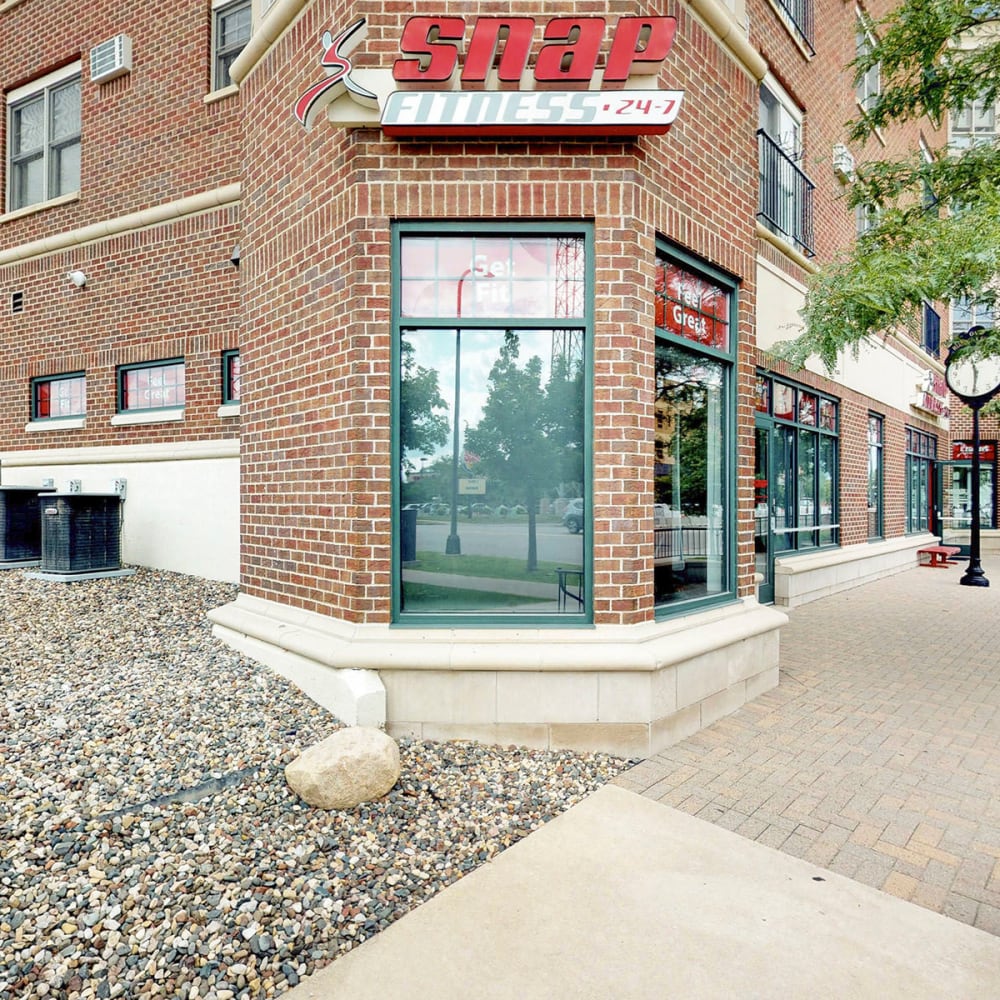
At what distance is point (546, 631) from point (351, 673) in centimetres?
129

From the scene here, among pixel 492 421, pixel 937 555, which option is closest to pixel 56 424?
pixel 492 421

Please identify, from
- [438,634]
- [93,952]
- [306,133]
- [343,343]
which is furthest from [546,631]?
[306,133]

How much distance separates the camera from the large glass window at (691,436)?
16.7 feet

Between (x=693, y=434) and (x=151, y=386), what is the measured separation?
7.91 meters

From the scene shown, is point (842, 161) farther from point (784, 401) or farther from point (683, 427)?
point (683, 427)

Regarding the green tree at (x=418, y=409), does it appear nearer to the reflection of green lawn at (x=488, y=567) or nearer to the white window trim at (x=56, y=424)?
the reflection of green lawn at (x=488, y=567)

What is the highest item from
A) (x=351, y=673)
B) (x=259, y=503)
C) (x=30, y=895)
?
(x=259, y=503)

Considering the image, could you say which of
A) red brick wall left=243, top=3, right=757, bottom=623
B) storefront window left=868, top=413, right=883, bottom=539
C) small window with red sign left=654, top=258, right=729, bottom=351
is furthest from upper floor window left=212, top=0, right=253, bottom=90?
storefront window left=868, top=413, right=883, bottom=539

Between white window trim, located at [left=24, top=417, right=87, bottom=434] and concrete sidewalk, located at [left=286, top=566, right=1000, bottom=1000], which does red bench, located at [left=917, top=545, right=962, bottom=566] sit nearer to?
concrete sidewalk, located at [left=286, top=566, right=1000, bottom=1000]

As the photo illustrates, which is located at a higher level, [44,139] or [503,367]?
[44,139]

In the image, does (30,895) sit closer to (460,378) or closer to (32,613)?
(460,378)

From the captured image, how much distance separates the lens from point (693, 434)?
5570mm

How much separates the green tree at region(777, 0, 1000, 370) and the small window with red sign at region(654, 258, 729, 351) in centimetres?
95

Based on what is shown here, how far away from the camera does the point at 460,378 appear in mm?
4719
